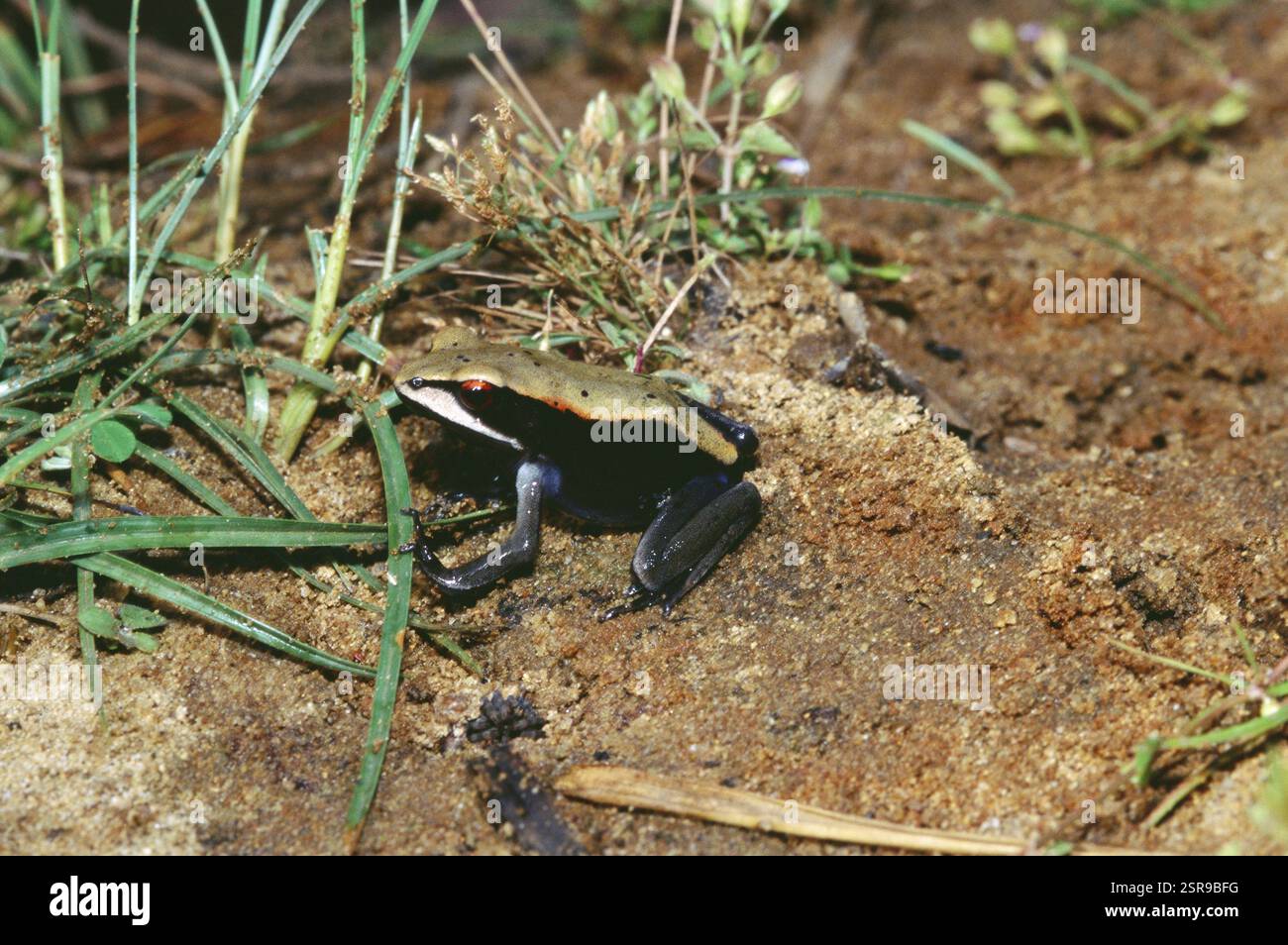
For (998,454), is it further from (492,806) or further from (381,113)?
(381,113)

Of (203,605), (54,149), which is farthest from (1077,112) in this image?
(203,605)

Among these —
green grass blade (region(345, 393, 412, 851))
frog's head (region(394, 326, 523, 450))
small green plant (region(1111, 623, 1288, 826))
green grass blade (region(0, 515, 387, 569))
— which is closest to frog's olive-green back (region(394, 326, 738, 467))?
frog's head (region(394, 326, 523, 450))

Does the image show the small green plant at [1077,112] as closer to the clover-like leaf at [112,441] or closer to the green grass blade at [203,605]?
the green grass blade at [203,605]

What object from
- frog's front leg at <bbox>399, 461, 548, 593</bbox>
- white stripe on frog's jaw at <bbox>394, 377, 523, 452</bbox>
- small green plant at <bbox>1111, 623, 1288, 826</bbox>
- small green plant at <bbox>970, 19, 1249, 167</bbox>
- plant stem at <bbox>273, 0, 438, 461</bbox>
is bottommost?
small green plant at <bbox>1111, 623, 1288, 826</bbox>

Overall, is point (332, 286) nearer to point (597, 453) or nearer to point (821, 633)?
point (597, 453)

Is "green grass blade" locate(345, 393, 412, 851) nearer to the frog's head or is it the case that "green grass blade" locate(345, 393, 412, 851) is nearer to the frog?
the frog

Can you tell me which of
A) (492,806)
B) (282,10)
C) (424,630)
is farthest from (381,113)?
(492,806)
